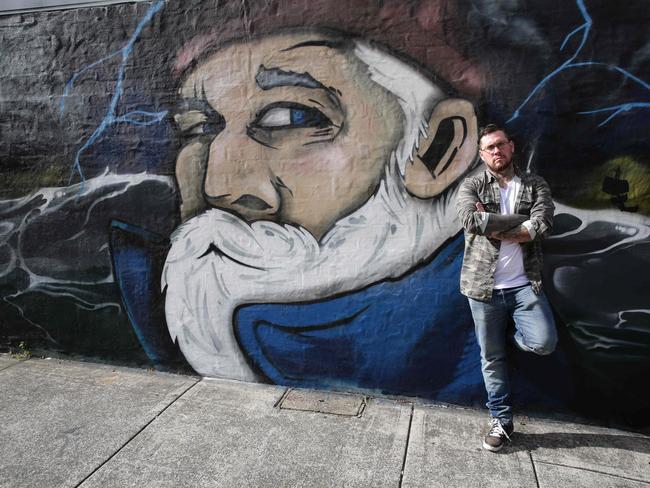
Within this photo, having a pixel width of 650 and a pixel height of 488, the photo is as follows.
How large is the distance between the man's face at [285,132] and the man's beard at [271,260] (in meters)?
0.12

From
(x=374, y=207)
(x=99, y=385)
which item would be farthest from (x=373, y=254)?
(x=99, y=385)

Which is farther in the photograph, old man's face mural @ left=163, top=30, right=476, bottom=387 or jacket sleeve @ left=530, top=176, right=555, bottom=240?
old man's face mural @ left=163, top=30, right=476, bottom=387

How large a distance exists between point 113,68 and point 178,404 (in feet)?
8.52

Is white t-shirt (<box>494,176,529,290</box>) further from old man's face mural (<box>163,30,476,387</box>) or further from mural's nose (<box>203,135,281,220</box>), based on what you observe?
mural's nose (<box>203,135,281,220</box>)

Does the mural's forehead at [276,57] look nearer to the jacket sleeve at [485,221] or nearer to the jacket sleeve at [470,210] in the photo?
the jacket sleeve at [470,210]

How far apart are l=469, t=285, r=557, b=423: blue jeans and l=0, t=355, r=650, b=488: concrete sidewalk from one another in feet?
1.05

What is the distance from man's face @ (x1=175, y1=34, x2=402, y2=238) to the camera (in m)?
3.55

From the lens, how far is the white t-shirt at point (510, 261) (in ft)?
9.72

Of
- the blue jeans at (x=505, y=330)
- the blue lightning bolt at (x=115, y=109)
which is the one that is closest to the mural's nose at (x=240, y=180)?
the blue lightning bolt at (x=115, y=109)

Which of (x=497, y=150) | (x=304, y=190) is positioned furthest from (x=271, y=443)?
(x=497, y=150)

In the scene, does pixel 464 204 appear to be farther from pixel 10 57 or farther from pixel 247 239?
pixel 10 57

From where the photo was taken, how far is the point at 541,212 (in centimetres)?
284

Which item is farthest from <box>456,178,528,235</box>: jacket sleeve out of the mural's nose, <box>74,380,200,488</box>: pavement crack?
<box>74,380,200,488</box>: pavement crack

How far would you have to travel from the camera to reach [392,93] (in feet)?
11.4
